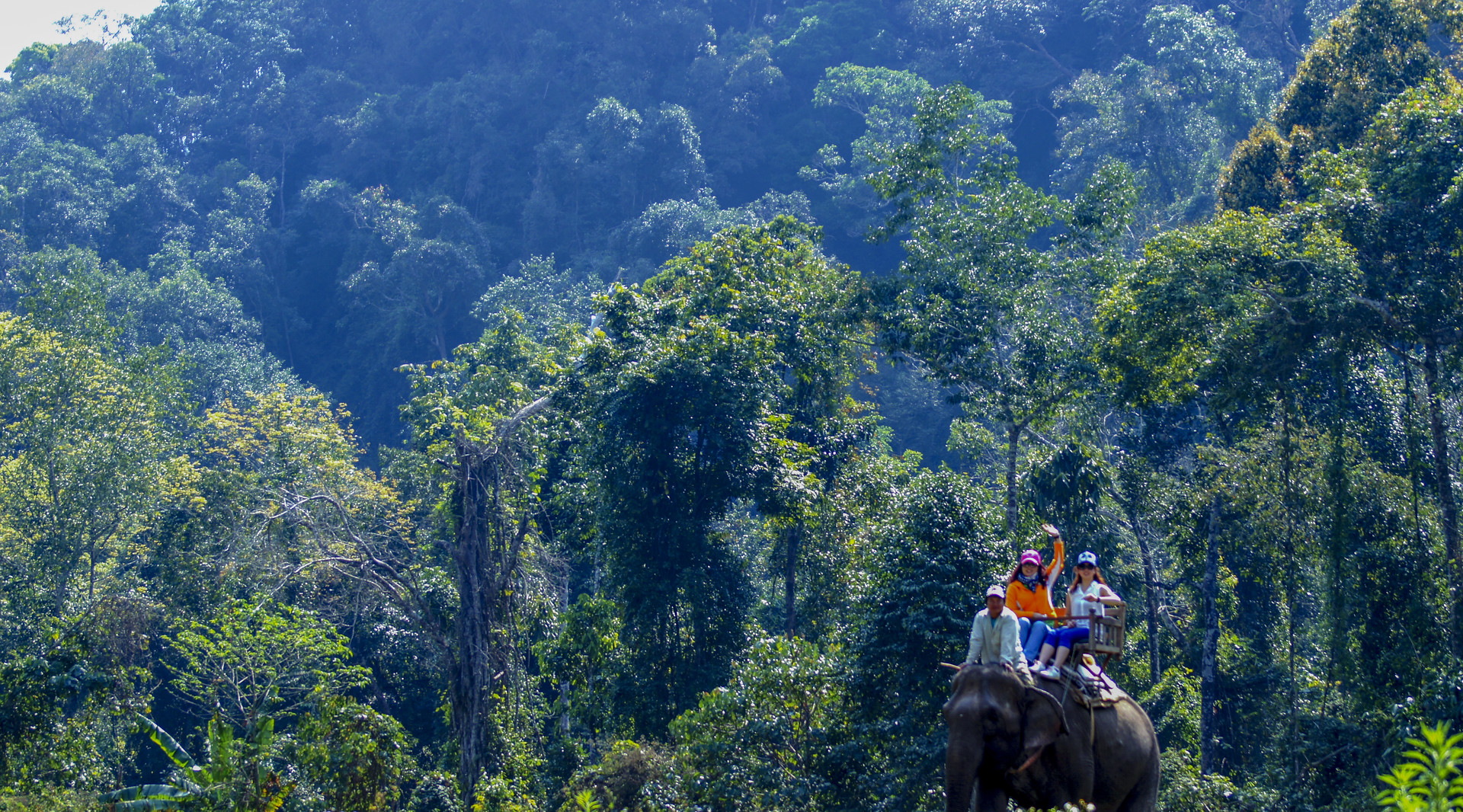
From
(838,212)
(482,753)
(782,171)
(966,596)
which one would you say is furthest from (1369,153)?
(782,171)

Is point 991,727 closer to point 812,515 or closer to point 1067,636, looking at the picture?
point 1067,636

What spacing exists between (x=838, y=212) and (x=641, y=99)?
14.3 metres

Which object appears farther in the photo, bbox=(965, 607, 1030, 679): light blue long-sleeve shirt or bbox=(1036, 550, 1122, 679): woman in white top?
bbox=(1036, 550, 1122, 679): woman in white top

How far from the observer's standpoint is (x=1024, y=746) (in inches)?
273

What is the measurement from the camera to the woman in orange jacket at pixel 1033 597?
7668 mm

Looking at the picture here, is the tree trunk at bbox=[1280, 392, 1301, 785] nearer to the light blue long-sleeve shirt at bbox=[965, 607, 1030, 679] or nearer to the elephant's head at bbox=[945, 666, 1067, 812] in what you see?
the elephant's head at bbox=[945, 666, 1067, 812]

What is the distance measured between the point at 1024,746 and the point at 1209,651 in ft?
38.3

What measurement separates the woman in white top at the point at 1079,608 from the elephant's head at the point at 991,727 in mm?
476

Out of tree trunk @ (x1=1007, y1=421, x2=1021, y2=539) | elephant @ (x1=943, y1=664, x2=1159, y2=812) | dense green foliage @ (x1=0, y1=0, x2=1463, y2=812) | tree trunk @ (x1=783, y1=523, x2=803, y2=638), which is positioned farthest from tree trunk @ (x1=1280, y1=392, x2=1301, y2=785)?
tree trunk @ (x1=783, y1=523, x2=803, y2=638)

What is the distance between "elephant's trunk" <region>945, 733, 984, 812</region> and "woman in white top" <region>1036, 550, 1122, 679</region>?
3.21ft

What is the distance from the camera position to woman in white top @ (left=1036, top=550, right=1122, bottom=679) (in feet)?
24.7

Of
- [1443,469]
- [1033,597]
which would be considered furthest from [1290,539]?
[1033,597]

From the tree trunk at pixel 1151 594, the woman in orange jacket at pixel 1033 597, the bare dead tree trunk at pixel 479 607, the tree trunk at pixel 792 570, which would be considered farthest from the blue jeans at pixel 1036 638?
the tree trunk at pixel 792 570

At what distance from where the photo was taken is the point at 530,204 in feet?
184
